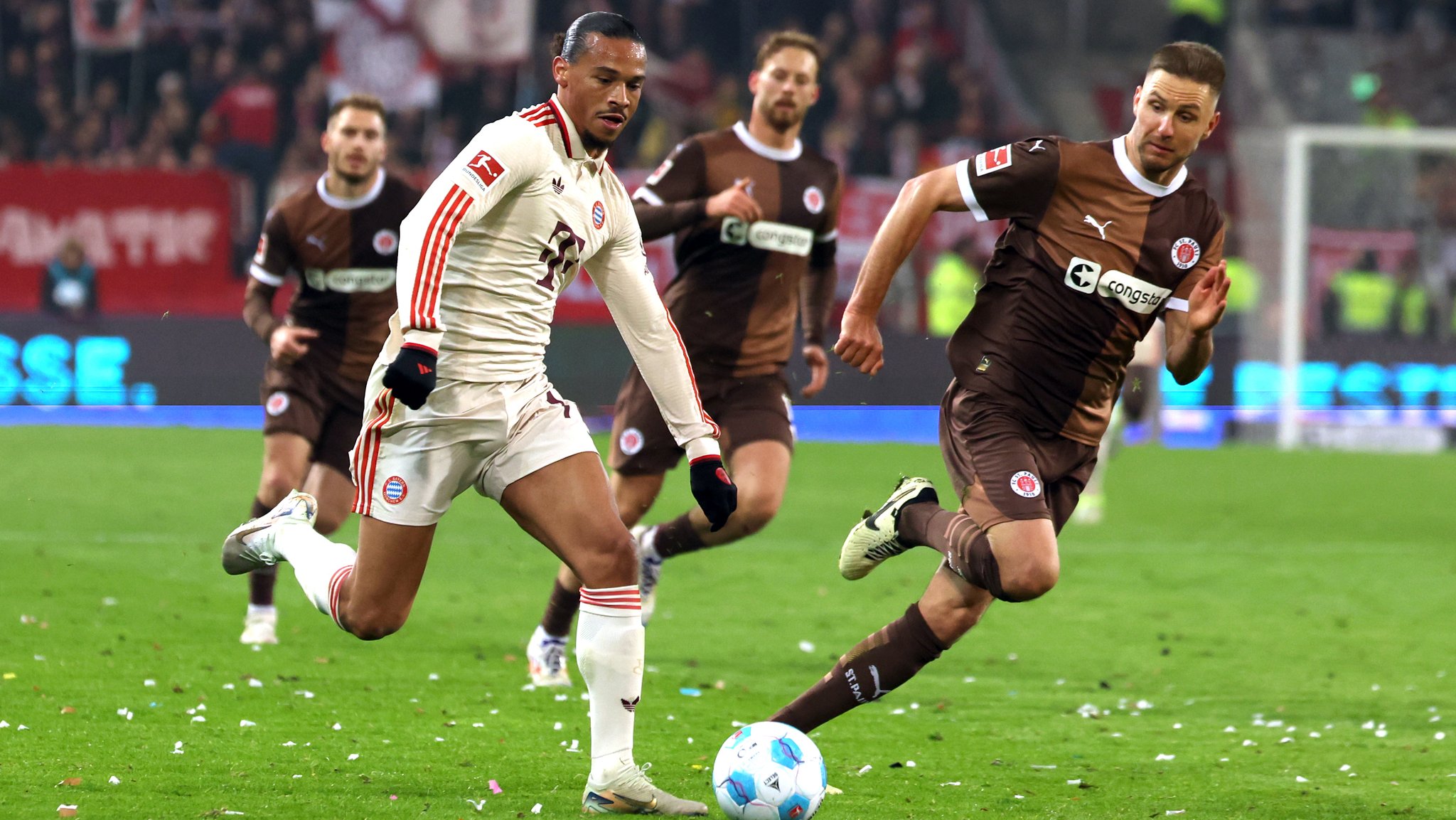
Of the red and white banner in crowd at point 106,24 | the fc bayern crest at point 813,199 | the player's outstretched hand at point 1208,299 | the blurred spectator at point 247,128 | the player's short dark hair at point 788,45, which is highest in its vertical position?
the red and white banner in crowd at point 106,24

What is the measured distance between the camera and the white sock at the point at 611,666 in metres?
4.59

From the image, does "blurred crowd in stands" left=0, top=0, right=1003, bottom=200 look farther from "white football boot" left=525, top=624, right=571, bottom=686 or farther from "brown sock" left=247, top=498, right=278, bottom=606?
"white football boot" left=525, top=624, right=571, bottom=686

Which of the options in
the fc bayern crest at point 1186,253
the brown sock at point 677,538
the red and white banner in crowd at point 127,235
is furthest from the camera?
the red and white banner in crowd at point 127,235

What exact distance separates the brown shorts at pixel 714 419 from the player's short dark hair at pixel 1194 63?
95.4 inches

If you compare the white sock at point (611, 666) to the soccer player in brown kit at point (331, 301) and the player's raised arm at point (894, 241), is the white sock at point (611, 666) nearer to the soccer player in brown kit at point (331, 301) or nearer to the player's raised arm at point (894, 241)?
the player's raised arm at point (894, 241)

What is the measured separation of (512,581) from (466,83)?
11.9 metres

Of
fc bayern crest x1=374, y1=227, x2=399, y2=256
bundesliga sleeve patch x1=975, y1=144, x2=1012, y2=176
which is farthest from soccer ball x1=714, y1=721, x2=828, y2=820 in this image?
fc bayern crest x1=374, y1=227, x2=399, y2=256

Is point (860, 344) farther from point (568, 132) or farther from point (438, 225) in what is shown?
point (438, 225)

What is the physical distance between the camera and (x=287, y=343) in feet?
22.6

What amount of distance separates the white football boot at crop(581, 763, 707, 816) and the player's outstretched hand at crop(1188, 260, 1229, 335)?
1.89 meters

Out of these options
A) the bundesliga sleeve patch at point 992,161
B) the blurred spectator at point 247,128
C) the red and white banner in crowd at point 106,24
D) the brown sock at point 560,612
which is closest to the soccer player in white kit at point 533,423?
the bundesliga sleeve patch at point 992,161

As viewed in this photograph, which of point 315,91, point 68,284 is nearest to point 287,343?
point 68,284

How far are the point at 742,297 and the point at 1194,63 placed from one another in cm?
248

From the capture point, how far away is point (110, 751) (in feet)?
17.1
